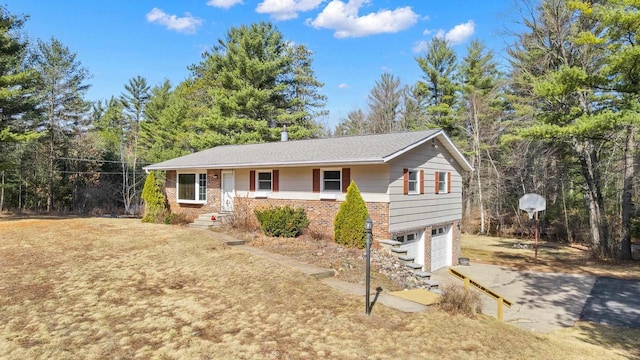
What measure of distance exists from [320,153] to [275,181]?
2.28 meters

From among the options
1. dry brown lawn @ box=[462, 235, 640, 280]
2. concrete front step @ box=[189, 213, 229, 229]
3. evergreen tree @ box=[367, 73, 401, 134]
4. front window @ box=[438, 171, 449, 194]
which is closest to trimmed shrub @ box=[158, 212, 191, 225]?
concrete front step @ box=[189, 213, 229, 229]

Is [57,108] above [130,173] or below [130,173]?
above

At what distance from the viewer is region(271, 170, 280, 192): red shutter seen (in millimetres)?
14922

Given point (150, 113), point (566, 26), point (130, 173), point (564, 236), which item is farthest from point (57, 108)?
point (564, 236)

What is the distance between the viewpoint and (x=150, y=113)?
37812 millimetres

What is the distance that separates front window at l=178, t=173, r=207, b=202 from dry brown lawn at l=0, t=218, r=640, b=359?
26.2 feet

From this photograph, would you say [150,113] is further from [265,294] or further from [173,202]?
[265,294]

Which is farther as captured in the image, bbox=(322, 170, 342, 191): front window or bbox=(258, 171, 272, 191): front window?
bbox=(258, 171, 272, 191): front window

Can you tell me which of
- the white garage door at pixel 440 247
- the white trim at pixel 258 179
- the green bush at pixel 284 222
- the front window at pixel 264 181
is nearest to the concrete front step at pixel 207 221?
the white trim at pixel 258 179

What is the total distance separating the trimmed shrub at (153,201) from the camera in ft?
58.5

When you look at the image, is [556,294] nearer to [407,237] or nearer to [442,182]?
[407,237]

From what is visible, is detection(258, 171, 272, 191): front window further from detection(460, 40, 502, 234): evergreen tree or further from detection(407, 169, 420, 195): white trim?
detection(460, 40, 502, 234): evergreen tree

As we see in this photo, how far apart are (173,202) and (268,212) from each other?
25.1 feet

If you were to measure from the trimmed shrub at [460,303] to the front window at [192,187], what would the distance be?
13315 mm
